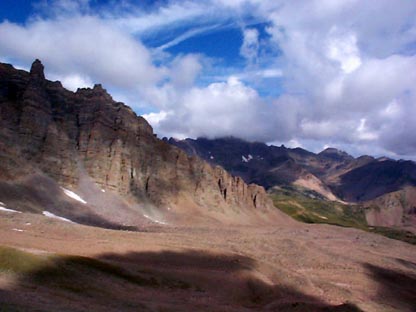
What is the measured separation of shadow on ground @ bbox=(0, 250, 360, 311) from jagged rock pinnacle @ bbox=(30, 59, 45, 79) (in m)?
121

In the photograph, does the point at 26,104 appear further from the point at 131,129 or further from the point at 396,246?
the point at 396,246

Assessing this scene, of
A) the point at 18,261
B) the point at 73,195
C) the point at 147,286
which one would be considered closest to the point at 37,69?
the point at 73,195

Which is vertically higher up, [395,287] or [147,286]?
[147,286]

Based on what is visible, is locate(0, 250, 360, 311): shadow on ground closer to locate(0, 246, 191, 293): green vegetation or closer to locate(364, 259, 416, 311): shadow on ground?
locate(0, 246, 191, 293): green vegetation

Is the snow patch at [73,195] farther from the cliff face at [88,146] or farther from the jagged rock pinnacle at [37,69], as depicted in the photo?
the jagged rock pinnacle at [37,69]

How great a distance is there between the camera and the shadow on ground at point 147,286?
3491 cm

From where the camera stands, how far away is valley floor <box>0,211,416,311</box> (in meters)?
38.0

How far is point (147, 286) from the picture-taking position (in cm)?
4791

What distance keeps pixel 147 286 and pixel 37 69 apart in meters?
137

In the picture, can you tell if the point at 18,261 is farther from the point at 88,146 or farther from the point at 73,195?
the point at 88,146

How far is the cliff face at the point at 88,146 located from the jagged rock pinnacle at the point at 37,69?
1.45ft

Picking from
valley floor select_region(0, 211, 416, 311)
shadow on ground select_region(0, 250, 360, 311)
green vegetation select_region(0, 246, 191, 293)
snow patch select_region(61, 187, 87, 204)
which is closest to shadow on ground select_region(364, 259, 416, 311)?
valley floor select_region(0, 211, 416, 311)

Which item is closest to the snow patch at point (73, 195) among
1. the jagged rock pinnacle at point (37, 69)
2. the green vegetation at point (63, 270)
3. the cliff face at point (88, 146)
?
the cliff face at point (88, 146)

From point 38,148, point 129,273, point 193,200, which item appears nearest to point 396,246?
point 193,200
